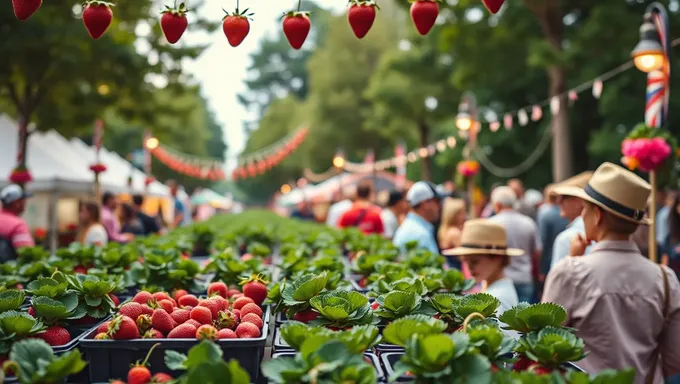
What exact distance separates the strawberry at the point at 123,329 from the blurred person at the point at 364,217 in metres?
6.93

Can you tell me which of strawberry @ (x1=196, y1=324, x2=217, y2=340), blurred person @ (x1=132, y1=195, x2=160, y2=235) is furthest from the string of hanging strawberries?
blurred person @ (x1=132, y1=195, x2=160, y2=235)

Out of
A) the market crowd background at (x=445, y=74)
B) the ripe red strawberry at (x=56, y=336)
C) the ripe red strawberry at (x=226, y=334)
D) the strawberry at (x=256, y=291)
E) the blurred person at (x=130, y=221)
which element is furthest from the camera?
the market crowd background at (x=445, y=74)

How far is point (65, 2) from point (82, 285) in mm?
11750

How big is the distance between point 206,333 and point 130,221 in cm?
935

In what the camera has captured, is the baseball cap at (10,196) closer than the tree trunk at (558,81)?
Yes

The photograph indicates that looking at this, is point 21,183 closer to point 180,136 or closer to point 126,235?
point 126,235

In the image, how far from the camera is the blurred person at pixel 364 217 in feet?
30.9

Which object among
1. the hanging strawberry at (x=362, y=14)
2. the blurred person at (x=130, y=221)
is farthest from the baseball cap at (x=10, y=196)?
the hanging strawberry at (x=362, y=14)

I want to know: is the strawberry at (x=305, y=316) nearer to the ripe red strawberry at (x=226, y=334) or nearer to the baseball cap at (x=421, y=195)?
the ripe red strawberry at (x=226, y=334)

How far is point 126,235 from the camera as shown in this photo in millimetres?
10570

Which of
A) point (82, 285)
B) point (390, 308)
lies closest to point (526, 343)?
point (390, 308)

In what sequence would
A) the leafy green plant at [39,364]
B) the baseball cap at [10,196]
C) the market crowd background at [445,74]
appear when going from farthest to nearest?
the market crowd background at [445,74], the baseball cap at [10,196], the leafy green plant at [39,364]

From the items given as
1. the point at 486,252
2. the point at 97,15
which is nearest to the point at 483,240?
the point at 486,252

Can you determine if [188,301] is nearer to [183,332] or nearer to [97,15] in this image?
[183,332]
